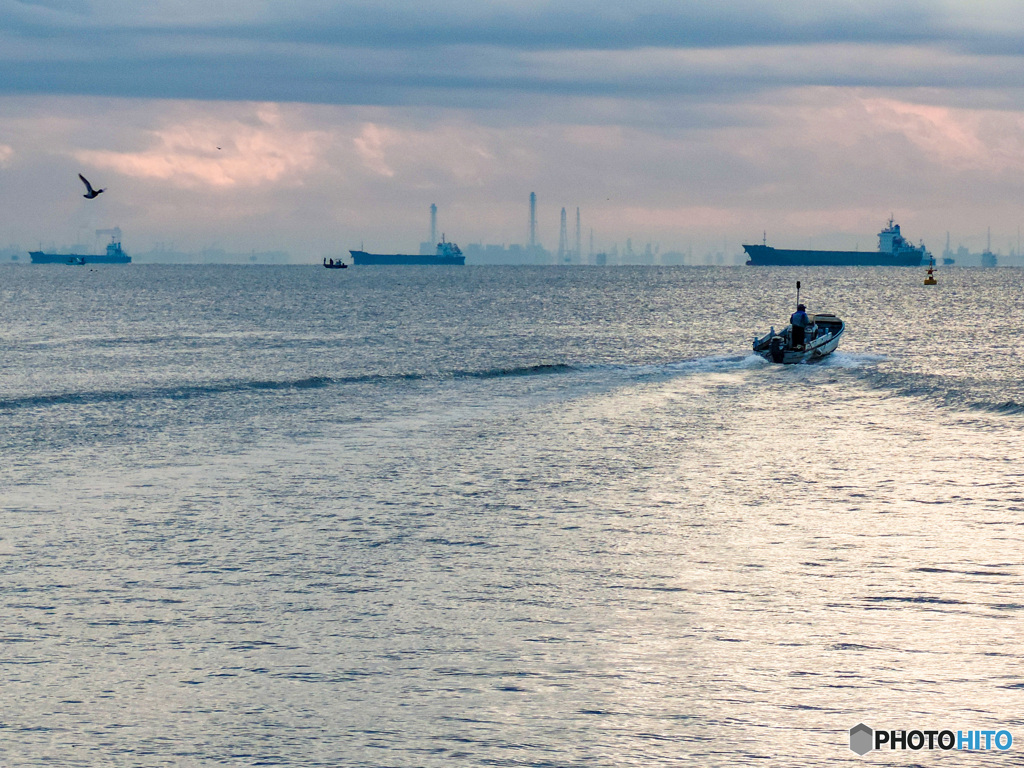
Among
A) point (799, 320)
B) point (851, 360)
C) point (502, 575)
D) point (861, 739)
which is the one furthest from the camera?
point (851, 360)

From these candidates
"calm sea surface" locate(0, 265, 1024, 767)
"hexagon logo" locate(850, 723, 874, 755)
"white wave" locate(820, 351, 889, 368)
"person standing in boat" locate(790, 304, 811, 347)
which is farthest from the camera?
"white wave" locate(820, 351, 889, 368)

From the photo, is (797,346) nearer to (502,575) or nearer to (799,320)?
(799,320)

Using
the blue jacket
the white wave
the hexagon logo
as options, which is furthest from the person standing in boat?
the hexagon logo

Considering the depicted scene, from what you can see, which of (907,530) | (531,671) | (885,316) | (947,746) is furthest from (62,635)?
(885,316)

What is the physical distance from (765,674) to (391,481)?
54.7 ft

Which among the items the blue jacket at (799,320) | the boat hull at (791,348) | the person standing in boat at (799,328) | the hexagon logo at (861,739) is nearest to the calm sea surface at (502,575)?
the hexagon logo at (861,739)

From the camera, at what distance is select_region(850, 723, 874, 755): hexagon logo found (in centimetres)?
1406

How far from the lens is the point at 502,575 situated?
71.3ft

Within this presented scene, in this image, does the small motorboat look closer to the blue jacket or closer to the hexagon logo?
the blue jacket

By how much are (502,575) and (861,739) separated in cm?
873

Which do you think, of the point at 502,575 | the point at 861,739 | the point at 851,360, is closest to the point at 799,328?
the point at 851,360

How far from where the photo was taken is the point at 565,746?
557 inches

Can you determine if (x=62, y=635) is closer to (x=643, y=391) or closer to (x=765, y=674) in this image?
(x=765, y=674)

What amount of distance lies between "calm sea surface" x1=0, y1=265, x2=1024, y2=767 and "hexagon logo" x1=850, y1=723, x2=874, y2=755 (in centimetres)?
17
